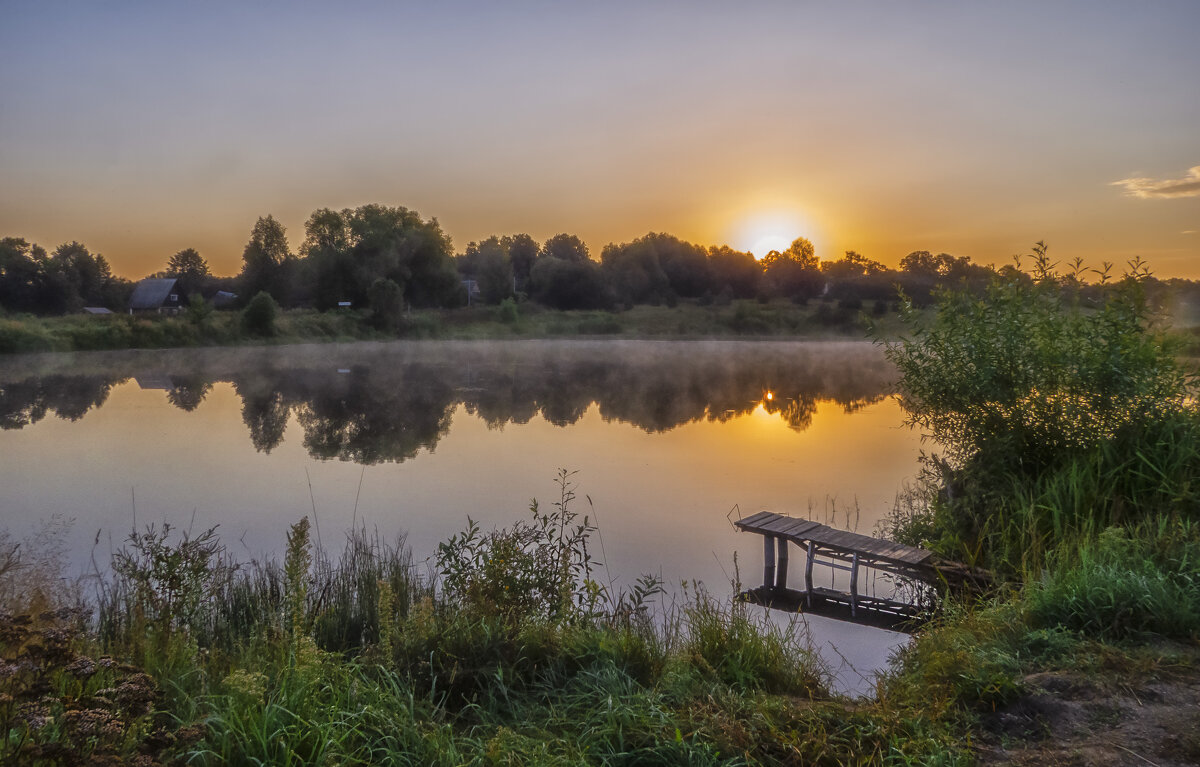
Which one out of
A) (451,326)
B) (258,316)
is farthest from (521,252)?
(258,316)

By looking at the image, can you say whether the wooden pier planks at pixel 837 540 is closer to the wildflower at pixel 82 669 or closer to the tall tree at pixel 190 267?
the wildflower at pixel 82 669

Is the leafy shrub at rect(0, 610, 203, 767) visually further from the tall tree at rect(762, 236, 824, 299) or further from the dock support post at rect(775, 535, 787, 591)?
the tall tree at rect(762, 236, 824, 299)

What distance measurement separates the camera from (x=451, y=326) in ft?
168

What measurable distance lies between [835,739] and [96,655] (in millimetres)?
3850

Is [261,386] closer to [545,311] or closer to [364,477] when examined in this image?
[364,477]

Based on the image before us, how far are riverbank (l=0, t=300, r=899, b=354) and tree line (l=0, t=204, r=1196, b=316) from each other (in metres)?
1.56

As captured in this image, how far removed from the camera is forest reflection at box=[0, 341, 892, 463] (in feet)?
63.7

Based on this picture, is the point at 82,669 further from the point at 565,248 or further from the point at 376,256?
the point at 565,248

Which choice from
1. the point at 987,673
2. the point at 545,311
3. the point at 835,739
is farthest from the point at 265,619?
the point at 545,311

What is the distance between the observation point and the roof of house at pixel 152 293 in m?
51.0

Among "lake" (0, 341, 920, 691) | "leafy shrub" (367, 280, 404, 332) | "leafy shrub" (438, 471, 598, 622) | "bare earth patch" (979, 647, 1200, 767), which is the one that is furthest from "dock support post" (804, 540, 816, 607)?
"leafy shrub" (367, 280, 404, 332)

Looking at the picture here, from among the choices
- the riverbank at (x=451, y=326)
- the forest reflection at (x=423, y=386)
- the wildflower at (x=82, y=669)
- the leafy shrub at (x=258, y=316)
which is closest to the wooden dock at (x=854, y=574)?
the wildflower at (x=82, y=669)

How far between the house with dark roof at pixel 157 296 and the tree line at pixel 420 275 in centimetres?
121

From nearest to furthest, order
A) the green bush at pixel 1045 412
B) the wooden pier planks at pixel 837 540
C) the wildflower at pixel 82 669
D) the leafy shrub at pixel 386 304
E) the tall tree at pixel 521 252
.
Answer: the wildflower at pixel 82 669, the green bush at pixel 1045 412, the wooden pier planks at pixel 837 540, the leafy shrub at pixel 386 304, the tall tree at pixel 521 252
